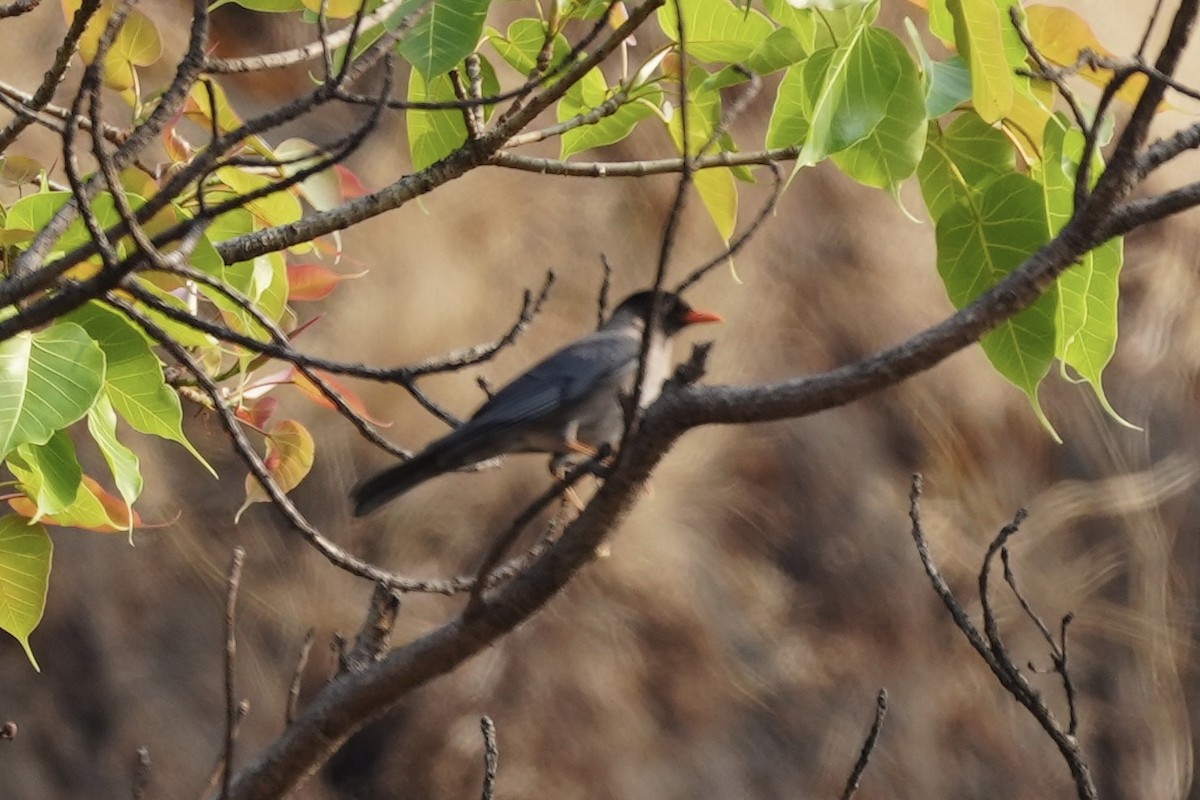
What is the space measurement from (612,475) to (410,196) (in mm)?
549

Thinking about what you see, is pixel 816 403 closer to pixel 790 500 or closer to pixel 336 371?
pixel 336 371

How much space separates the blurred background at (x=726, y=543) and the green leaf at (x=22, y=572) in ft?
4.45

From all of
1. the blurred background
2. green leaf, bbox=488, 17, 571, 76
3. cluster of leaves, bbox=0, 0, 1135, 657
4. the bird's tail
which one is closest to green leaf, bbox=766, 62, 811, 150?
cluster of leaves, bbox=0, 0, 1135, 657

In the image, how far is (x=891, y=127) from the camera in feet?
3.64

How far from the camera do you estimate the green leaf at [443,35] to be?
1.06 meters

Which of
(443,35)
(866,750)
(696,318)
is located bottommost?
(866,750)

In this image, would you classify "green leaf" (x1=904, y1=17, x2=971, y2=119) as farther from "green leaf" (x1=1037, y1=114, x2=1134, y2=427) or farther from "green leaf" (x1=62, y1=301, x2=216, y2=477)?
"green leaf" (x1=62, y1=301, x2=216, y2=477)

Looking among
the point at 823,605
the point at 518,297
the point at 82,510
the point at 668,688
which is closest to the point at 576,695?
the point at 668,688

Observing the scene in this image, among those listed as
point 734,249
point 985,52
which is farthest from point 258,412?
point 985,52

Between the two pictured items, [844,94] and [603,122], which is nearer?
[844,94]

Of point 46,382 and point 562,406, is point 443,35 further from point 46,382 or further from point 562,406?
A: point 562,406

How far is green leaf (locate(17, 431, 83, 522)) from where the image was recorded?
3.76ft

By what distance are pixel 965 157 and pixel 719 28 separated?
0.87 feet

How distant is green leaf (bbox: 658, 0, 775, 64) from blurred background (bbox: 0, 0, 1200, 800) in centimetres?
160
